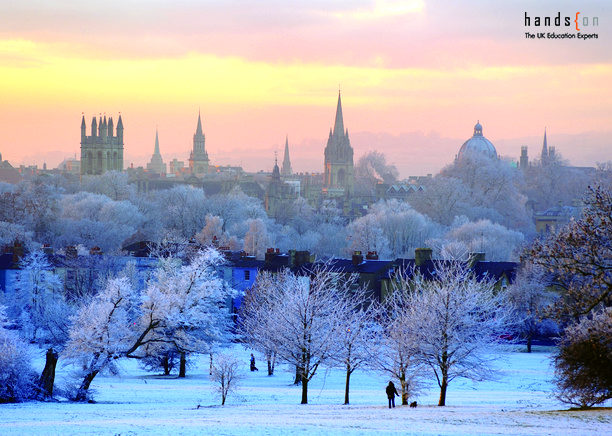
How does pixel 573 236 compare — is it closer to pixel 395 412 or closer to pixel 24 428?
pixel 395 412

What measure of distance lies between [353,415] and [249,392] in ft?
34.1

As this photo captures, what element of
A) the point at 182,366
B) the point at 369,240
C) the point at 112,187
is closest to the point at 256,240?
the point at 369,240

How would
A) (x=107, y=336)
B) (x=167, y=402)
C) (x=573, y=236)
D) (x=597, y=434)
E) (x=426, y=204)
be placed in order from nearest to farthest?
(x=597, y=434)
(x=573, y=236)
(x=167, y=402)
(x=107, y=336)
(x=426, y=204)

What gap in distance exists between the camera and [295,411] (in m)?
26.9

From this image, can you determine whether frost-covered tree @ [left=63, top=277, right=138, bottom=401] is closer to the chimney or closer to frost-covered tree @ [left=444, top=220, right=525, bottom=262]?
the chimney

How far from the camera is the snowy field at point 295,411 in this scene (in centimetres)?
2144

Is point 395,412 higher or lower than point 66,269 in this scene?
lower

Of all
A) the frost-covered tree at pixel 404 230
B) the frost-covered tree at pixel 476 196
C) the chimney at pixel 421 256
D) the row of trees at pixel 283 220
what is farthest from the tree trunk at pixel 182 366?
the frost-covered tree at pixel 476 196

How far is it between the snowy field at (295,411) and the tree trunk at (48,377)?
0.83 metres

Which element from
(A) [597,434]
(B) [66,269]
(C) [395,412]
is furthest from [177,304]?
(B) [66,269]

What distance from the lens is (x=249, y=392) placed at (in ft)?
114

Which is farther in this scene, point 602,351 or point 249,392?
point 249,392

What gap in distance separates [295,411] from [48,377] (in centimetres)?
969

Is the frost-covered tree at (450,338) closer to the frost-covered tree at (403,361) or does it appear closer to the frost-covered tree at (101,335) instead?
the frost-covered tree at (403,361)
